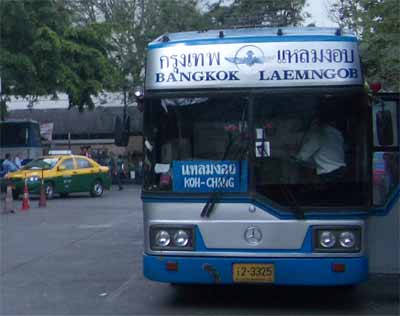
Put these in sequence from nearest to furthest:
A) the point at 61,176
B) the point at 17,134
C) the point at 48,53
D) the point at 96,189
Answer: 1. the point at 61,176
2. the point at 48,53
3. the point at 96,189
4. the point at 17,134

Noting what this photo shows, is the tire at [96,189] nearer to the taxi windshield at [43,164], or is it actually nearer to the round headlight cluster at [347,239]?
the taxi windshield at [43,164]

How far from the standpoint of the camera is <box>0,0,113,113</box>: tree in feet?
92.6

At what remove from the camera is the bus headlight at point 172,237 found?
8695 millimetres

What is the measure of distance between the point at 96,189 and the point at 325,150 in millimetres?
22663

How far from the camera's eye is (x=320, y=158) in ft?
28.5

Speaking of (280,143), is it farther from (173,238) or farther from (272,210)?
(173,238)

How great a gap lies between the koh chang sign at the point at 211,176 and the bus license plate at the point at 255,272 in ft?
2.62

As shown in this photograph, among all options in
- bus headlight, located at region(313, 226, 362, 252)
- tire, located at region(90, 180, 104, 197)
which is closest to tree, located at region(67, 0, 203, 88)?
tire, located at region(90, 180, 104, 197)

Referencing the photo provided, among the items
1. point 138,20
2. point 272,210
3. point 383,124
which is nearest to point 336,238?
point 272,210

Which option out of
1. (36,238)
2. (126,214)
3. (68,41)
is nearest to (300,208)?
(36,238)

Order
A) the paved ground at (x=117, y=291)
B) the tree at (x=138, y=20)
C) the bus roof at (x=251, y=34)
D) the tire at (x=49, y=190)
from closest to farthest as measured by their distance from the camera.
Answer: the bus roof at (x=251, y=34), the paved ground at (x=117, y=291), the tire at (x=49, y=190), the tree at (x=138, y=20)

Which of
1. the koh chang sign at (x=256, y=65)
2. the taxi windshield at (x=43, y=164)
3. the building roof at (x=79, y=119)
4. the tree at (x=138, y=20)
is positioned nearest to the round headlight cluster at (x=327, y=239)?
the koh chang sign at (x=256, y=65)

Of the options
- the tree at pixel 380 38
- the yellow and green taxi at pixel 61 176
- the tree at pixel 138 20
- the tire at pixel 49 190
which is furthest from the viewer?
the tree at pixel 138 20

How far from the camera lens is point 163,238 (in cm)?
877
